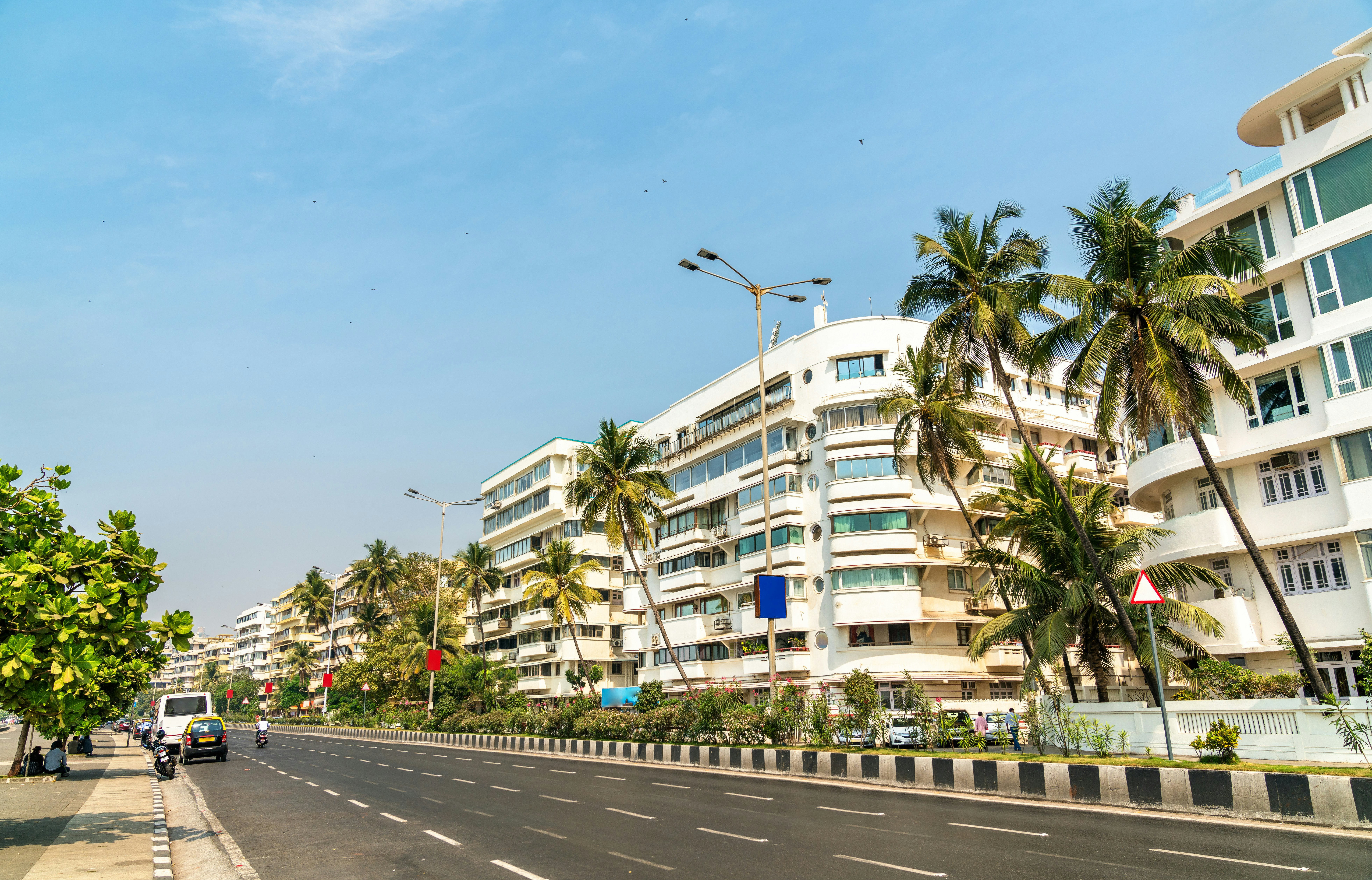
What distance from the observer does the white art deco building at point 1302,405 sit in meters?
24.2

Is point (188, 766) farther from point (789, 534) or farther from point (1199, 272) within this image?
point (1199, 272)

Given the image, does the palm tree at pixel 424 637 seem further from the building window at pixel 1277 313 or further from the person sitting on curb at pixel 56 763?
the building window at pixel 1277 313

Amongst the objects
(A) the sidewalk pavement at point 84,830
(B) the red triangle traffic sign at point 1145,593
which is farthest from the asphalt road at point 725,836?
(B) the red triangle traffic sign at point 1145,593

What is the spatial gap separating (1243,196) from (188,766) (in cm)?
4368

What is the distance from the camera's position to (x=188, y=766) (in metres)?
32.2

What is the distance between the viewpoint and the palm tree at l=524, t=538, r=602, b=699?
183ft

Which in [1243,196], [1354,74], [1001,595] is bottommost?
[1001,595]

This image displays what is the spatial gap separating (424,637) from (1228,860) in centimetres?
6746

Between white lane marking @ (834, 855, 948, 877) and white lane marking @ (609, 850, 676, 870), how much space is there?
2.19m

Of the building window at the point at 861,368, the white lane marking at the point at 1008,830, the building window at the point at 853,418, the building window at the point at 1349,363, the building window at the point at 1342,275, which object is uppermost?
the building window at the point at 861,368

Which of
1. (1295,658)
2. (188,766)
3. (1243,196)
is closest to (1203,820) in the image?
(1295,658)

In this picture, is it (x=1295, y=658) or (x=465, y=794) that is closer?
(x=465, y=794)

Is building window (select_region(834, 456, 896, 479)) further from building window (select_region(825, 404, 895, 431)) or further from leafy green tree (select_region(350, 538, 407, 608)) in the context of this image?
leafy green tree (select_region(350, 538, 407, 608))

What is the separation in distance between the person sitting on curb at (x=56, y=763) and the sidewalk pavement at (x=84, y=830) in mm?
464
